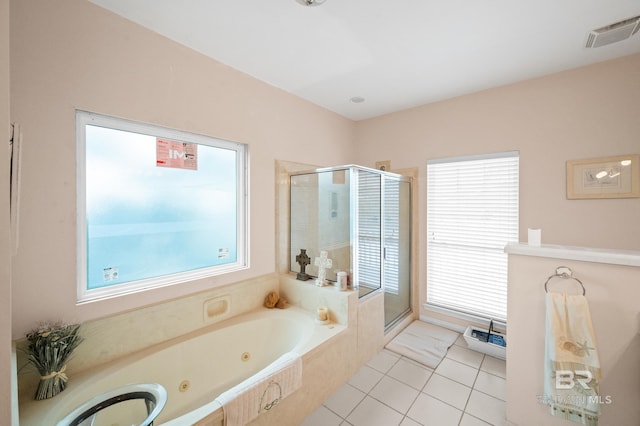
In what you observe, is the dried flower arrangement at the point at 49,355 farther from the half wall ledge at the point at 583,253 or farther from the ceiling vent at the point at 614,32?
the ceiling vent at the point at 614,32

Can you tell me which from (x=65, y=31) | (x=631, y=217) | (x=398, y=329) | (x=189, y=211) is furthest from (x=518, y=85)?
(x=65, y=31)

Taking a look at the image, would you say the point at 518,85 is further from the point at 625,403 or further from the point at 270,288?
the point at 270,288

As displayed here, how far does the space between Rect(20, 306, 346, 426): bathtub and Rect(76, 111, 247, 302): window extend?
0.45 m

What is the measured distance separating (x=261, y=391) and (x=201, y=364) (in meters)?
0.76

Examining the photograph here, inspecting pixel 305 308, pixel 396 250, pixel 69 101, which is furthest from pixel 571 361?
pixel 69 101

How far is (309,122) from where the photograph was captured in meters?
2.84

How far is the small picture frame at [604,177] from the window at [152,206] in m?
2.86

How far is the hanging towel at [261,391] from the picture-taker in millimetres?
1271

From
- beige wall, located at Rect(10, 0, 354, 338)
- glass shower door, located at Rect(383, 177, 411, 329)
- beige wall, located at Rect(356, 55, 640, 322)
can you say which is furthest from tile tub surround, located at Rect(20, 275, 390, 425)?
beige wall, located at Rect(356, 55, 640, 322)

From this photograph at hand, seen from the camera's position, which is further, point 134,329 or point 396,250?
point 396,250

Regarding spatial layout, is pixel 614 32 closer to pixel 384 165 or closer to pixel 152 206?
pixel 384 165

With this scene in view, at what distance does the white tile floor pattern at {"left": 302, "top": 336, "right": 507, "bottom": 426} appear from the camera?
1692mm

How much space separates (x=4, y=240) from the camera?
25.5 inches

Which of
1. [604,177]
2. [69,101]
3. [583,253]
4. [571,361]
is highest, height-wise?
[69,101]
